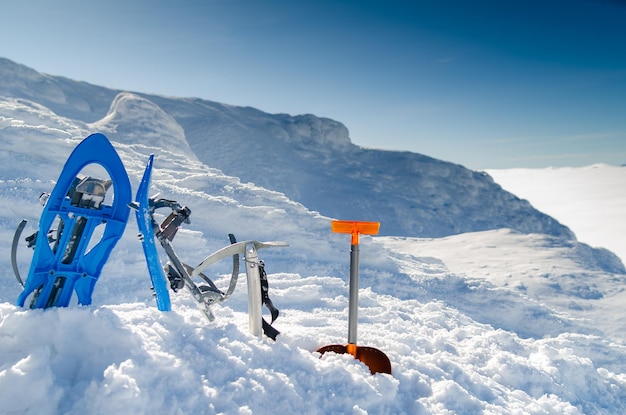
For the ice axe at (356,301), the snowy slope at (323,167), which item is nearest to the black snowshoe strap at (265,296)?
the ice axe at (356,301)

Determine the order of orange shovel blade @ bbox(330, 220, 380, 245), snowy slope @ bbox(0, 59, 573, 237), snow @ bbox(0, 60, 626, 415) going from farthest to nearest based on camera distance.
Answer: snowy slope @ bbox(0, 59, 573, 237) → orange shovel blade @ bbox(330, 220, 380, 245) → snow @ bbox(0, 60, 626, 415)

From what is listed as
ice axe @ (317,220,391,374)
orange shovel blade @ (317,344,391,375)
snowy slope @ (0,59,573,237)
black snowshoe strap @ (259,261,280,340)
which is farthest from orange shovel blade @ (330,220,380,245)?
snowy slope @ (0,59,573,237)

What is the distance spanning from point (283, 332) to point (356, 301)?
0.89 meters

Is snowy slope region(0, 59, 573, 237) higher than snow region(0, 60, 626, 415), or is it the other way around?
snowy slope region(0, 59, 573, 237)

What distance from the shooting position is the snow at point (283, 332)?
243 cm

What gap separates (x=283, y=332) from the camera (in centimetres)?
406

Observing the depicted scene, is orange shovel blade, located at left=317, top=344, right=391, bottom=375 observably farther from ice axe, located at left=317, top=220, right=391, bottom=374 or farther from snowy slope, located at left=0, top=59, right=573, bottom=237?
snowy slope, located at left=0, top=59, right=573, bottom=237

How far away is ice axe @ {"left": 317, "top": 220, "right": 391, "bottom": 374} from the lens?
11.6 feet

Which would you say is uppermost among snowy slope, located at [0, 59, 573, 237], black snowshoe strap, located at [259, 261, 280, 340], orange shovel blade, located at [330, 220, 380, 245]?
snowy slope, located at [0, 59, 573, 237]

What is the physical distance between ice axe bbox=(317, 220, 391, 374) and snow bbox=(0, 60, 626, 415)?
18 cm

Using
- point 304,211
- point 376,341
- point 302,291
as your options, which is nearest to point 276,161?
point 304,211

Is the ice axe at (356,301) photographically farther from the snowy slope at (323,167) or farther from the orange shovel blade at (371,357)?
the snowy slope at (323,167)

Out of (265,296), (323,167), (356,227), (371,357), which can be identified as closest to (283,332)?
(265,296)

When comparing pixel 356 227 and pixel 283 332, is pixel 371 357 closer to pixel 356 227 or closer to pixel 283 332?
pixel 283 332
